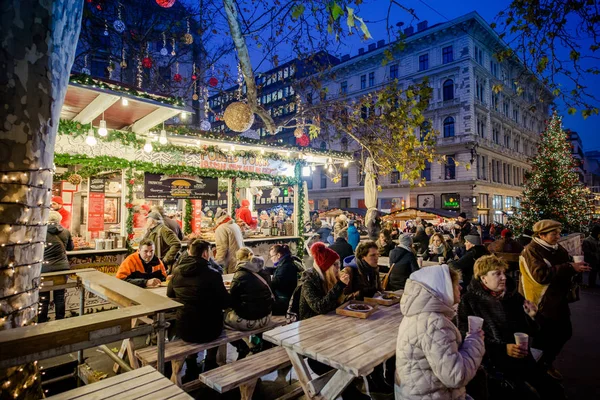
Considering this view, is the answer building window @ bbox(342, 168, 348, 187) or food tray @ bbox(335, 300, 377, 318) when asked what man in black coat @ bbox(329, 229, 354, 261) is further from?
building window @ bbox(342, 168, 348, 187)

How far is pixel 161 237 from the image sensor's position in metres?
7.34

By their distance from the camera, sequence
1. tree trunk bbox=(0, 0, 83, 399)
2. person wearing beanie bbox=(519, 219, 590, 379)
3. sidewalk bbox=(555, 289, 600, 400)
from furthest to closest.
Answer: person wearing beanie bbox=(519, 219, 590, 379)
sidewalk bbox=(555, 289, 600, 400)
tree trunk bbox=(0, 0, 83, 399)

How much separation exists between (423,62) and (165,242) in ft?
115

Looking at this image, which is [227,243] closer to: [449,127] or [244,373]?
[244,373]

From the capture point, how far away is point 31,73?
7.17 ft

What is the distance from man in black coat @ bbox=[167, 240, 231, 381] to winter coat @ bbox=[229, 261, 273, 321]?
0.17 metres

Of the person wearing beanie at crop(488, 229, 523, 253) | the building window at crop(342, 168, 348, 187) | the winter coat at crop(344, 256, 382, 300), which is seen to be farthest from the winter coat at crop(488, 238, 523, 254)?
the building window at crop(342, 168, 348, 187)


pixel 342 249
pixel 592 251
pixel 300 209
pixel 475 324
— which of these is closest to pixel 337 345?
pixel 475 324

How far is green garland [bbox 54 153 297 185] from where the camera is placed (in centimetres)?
738

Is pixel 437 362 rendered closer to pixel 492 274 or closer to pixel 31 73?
pixel 492 274

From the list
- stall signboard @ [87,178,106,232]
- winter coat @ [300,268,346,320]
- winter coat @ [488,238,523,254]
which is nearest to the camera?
winter coat @ [300,268,346,320]

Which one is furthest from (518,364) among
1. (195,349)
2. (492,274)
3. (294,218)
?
(294,218)

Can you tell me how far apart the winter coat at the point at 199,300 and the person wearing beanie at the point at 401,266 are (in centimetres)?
321

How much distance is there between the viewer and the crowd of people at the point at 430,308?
94.7 inches
